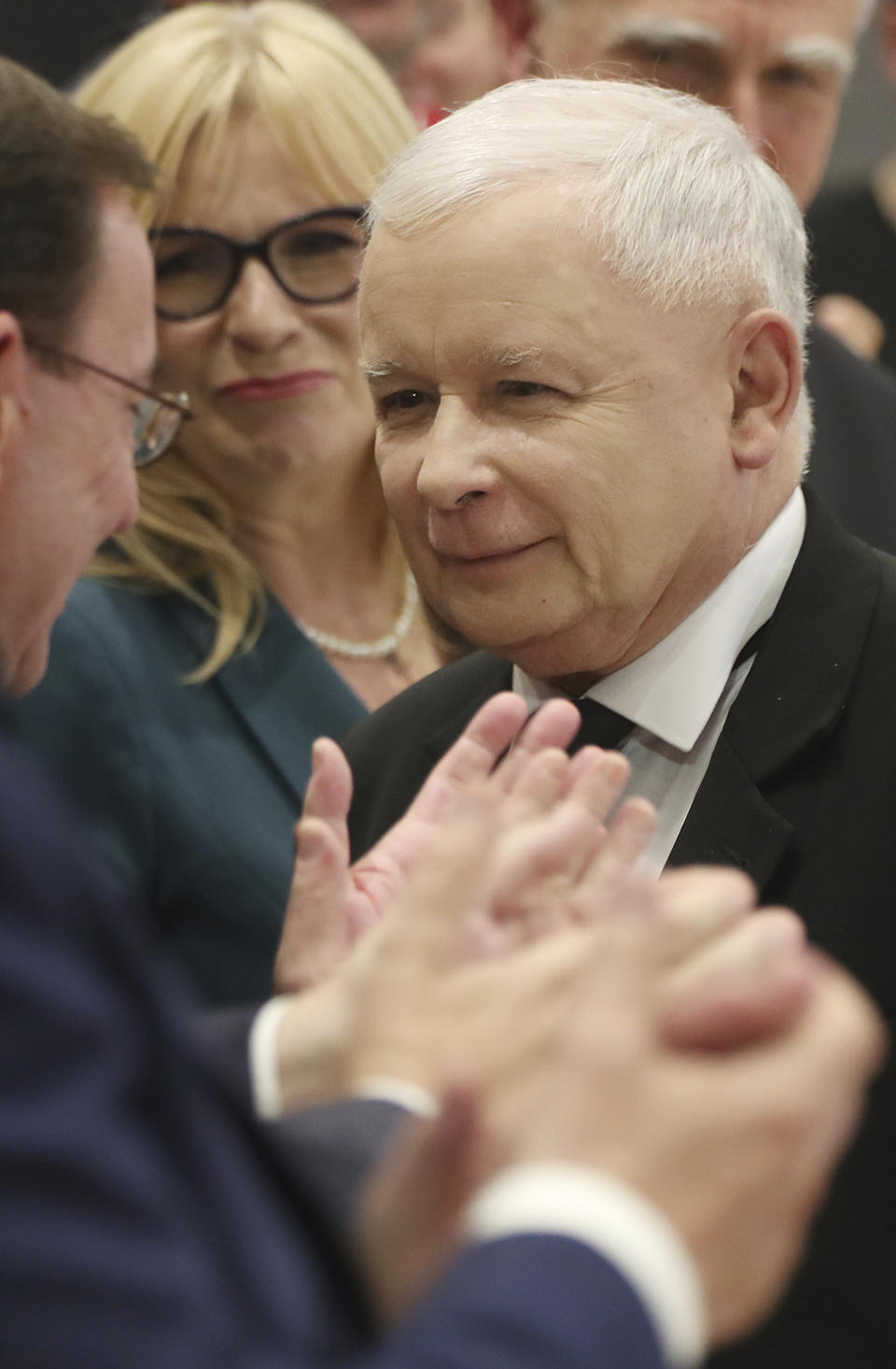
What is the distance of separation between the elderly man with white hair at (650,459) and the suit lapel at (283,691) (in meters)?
0.60

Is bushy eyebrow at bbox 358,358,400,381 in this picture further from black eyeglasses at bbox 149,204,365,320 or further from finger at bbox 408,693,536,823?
black eyeglasses at bbox 149,204,365,320

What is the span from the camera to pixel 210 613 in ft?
7.74

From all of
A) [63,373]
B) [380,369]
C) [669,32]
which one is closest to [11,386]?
[63,373]

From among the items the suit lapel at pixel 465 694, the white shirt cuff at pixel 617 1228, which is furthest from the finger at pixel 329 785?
the white shirt cuff at pixel 617 1228

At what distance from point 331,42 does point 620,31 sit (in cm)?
45

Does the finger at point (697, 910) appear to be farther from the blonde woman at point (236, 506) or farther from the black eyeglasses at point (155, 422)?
the blonde woman at point (236, 506)

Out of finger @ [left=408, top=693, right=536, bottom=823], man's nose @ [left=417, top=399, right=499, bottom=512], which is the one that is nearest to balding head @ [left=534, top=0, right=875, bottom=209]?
man's nose @ [left=417, top=399, right=499, bottom=512]

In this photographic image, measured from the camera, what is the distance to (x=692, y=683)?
163cm

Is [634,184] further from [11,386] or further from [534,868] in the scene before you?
[534,868]

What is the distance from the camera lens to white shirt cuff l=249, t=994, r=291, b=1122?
3.41 feet

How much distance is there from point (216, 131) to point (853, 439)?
103 centimetres

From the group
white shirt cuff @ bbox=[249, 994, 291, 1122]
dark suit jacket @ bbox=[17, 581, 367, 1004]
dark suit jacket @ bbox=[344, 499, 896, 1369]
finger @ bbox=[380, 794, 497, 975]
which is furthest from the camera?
dark suit jacket @ bbox=[17, 581, 367, 1004]

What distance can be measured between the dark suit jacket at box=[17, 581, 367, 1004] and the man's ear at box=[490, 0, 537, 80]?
1.12 m

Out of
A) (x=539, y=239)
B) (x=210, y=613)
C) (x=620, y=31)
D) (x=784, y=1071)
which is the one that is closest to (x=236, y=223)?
(x=210, y=613)
